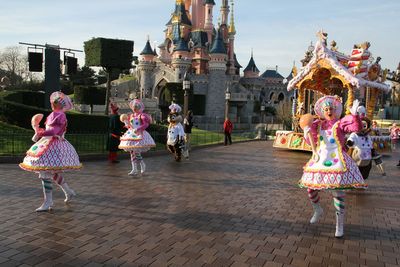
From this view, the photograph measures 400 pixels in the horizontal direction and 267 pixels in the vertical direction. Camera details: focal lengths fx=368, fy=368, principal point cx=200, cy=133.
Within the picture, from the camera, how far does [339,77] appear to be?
15125 mm

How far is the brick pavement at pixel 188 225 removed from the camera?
409 cm

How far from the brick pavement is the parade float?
23.4ft

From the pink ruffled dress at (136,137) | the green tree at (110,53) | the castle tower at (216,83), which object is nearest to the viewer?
the pink ruffled dress at (136,137)

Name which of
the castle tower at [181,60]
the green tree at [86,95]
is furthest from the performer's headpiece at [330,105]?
A: the castle tower at [181,60]

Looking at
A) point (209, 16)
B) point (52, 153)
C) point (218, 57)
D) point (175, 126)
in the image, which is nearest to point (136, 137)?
point (175, 126)

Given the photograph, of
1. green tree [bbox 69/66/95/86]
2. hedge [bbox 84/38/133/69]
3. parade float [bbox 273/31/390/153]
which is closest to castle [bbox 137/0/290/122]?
green tree [bbox 69/66/95/86]

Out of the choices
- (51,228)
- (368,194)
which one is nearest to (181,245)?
(51,228)

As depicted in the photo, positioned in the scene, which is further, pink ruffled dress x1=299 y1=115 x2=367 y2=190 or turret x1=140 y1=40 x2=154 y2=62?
turret x1=140 y1=40 x2=154 y2=62

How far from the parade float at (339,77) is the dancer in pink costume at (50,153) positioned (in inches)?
472

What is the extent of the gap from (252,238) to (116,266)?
5.95ft

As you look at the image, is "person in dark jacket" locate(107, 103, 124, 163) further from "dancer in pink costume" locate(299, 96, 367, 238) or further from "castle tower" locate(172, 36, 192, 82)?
"castle tower" locate(172, 36, 192, 82)

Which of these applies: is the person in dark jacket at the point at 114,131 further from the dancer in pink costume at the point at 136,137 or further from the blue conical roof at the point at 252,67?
the blue conical roof at the point at 252,67

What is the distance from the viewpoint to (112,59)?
104ft

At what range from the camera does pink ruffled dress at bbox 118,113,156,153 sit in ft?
29.1
